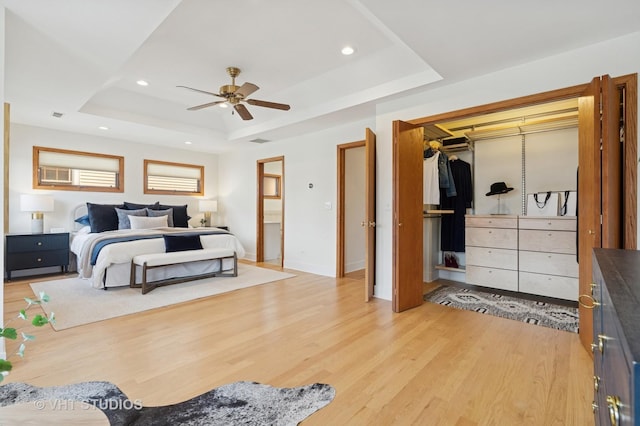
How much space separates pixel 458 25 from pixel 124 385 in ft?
10.6

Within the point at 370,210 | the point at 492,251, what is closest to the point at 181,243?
the point at 370,210

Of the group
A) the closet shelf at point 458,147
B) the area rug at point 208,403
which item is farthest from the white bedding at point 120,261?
the closet shelf at point 458,147

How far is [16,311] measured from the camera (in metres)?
3.25

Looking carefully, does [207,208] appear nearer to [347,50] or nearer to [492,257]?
[347,50]

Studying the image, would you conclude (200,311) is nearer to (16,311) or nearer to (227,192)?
(16,311)

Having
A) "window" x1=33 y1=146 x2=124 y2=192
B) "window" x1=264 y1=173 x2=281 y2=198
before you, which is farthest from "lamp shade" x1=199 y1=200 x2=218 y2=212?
"window" x1=33 y1=146 x2=124 y2=192

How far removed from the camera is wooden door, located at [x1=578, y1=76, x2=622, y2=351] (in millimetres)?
2176

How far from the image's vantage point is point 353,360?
2217mm

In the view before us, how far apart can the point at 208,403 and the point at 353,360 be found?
97cm

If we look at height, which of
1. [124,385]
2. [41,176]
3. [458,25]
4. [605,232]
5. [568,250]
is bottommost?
[124,385]

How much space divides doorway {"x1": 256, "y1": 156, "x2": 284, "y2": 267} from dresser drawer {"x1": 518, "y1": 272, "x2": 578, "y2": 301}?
149 inches

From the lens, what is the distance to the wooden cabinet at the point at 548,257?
3.39 meters

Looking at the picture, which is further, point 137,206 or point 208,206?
point 208,206

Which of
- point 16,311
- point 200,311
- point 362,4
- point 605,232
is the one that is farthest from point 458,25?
point 16,311
